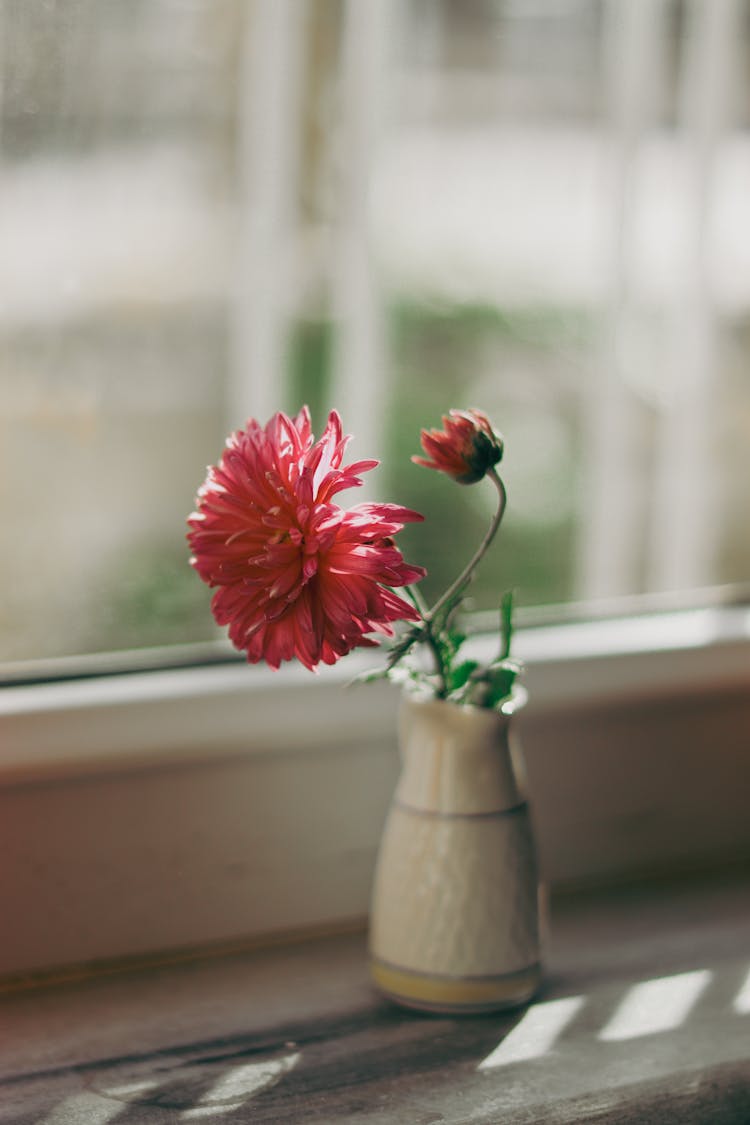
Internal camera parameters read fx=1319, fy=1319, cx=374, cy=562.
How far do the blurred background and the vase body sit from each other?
0.54 metres

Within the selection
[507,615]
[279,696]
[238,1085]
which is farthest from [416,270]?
[238,1085]

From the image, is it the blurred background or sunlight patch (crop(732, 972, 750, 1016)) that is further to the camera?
the blurred background

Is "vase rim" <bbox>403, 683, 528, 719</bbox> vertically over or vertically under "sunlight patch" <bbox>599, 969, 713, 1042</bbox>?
over

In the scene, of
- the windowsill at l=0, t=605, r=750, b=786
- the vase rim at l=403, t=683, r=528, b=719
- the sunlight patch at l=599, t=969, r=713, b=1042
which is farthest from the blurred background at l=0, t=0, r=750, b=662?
the sunlight patch at l=599, t=969, r=713, b=1042

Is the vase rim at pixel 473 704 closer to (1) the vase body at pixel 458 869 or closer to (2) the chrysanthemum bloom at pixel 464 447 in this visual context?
(1) the vase body at pixel 458 869

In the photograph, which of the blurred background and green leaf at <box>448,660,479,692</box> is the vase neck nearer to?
green leaf at <box>448,660,479,692</box>

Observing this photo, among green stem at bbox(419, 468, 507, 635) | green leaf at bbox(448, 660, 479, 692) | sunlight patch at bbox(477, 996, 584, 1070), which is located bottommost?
sunlight patch at bbox(477, 996, 584, 1070)

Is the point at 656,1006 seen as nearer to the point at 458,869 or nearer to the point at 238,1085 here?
the point at 458,869

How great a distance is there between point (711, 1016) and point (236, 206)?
8.78ft

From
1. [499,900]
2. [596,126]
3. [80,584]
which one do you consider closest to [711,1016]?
[499,900]

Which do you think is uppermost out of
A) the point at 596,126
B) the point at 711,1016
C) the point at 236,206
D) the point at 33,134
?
the point at 596,126

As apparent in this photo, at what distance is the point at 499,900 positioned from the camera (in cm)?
80

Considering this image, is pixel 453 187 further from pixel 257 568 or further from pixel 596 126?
pixel 257 568

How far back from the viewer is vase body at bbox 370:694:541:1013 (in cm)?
80
